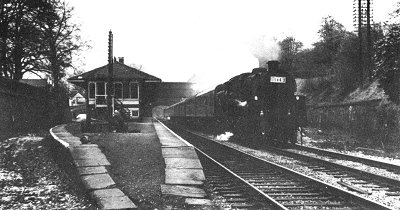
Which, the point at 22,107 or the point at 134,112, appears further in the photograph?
the point at 134,112

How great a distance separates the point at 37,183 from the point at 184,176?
2.93 metres

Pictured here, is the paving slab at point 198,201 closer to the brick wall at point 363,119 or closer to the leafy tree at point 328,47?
the brick wall at point 363,119

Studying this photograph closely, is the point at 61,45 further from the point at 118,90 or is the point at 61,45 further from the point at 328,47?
the point at 328,47

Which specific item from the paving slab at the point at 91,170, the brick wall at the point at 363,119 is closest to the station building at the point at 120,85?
the brick wall at the point at 363,119

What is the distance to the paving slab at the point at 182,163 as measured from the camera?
8648 millimetres

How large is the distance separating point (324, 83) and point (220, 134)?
56.3 feet

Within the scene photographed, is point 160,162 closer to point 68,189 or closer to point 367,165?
point 68,189

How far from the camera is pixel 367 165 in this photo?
1062 cm

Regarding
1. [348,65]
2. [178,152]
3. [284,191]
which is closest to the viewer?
[284,191]

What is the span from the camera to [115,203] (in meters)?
5.64

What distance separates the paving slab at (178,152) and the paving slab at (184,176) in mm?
1400

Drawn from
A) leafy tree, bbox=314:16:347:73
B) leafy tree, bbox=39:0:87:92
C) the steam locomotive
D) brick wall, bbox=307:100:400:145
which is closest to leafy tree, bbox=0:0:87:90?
leafy tree, bbox=39:0:87:92

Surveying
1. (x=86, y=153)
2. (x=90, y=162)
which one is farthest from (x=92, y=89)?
(x=90, y=162)

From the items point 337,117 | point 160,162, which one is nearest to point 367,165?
point 160,162
